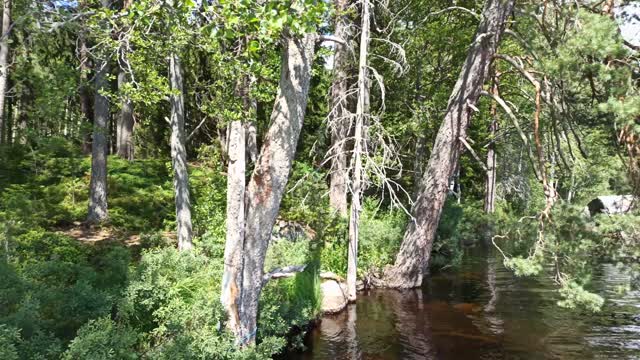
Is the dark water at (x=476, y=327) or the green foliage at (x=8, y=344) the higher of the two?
the green foliage at (x=8, y=344)

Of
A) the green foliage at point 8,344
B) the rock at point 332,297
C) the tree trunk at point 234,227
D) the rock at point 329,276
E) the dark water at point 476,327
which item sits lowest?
the dark water at point 476,327

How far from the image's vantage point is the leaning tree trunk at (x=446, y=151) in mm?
12516

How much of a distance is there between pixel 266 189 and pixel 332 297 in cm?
580

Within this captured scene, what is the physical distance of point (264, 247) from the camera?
6633mm

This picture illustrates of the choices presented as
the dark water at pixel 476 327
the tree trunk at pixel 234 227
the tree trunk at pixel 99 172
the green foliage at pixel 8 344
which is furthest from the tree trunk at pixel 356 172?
the green foliage at pixel 8 344

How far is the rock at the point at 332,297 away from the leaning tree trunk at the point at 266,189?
14.8 feet

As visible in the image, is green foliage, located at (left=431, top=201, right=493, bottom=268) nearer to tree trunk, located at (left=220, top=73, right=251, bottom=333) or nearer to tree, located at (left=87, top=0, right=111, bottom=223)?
tree trunk, located at (left=220, top=73, right=251, bottom=333)

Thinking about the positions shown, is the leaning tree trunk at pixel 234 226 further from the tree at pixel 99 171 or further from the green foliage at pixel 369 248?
the tree at pixel 99 171

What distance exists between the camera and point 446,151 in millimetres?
13148

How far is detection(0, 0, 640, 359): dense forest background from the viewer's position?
582cm

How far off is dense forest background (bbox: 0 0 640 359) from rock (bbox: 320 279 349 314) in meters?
0.74

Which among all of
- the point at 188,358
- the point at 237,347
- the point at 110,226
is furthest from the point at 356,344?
the point at 110,226

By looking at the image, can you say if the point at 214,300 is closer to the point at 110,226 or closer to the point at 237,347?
the point at 237,347

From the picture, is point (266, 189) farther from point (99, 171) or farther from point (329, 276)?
point (99, 171)
